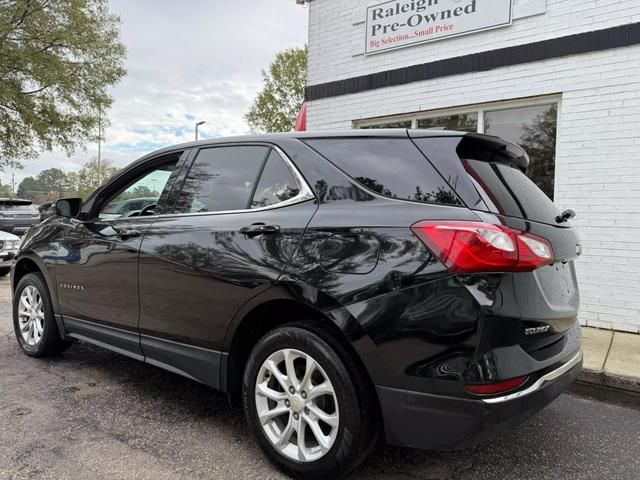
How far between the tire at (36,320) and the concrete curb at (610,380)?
4.17m

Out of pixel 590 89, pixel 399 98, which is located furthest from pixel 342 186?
pixel 399 98

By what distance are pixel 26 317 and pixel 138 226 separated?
1891mm

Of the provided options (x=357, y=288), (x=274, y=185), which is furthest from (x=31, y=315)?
(x=357, y=288)

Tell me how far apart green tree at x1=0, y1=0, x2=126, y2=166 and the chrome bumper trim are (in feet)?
60.0

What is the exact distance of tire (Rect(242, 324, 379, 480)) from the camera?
2.17 m

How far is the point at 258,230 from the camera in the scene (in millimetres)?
2543

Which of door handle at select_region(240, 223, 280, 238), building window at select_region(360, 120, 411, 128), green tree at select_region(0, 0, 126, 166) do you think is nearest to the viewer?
door handle at select_region(240, 223, 280, 238)

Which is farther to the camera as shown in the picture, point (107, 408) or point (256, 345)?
point (107, 408)

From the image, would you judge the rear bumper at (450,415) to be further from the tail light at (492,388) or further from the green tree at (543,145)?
the green tree at (543,145)

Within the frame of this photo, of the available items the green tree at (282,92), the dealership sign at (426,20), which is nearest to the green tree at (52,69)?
the green tree at (282,92)

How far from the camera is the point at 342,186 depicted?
2.41 metres

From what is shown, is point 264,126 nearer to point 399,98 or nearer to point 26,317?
point 399,98

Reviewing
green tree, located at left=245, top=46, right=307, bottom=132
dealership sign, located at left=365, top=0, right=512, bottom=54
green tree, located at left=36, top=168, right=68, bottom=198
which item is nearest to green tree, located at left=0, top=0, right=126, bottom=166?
green tree, located at left=245, top=46, right=307, bottom=132

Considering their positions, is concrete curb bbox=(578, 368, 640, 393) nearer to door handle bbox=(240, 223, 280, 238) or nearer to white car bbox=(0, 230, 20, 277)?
door handle bbox=(240, 223, 280, 238)
